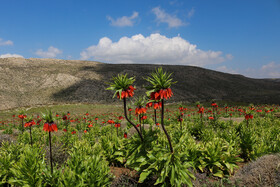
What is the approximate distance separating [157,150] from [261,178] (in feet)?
10.5

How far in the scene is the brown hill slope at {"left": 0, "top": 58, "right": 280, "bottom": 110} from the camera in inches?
1789

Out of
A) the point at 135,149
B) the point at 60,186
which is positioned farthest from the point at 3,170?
the point at 135,149

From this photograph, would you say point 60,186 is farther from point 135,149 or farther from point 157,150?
point 157,150

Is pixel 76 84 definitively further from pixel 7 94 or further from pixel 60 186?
pixel 60 186

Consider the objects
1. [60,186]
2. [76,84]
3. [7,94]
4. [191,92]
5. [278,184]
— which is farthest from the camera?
[191,92]

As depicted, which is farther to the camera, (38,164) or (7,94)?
(7,94)

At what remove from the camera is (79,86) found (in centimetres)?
5331

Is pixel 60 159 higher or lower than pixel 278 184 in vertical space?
lower

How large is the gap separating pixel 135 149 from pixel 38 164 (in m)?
2.84

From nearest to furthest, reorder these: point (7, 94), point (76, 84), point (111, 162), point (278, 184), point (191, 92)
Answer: point (278, 184) < point (111, 162) < point (7, 94) < point (76, 84) < point (191, 92)

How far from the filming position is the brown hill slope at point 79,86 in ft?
149

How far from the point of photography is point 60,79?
185 ft

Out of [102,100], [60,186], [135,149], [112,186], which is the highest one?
[135,149]

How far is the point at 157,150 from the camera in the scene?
4773mm
